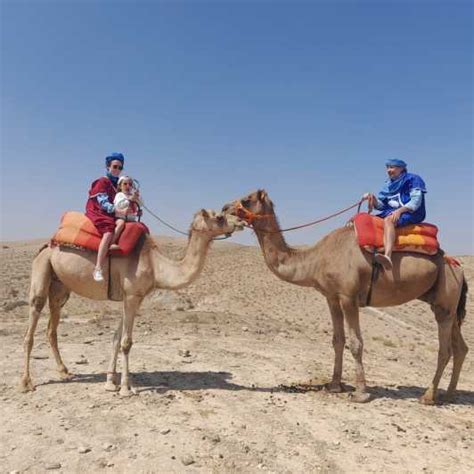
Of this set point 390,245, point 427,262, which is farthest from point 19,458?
point 427,262

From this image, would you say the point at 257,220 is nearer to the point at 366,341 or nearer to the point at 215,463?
the point at 215,463

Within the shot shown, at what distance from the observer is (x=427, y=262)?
7.36 metres

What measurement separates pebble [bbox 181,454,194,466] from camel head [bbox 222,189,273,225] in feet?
12.5

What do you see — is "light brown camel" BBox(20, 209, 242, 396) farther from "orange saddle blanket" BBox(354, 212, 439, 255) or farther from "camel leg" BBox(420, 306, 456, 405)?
"camel leg" BBox(420, 306, 456, 405)

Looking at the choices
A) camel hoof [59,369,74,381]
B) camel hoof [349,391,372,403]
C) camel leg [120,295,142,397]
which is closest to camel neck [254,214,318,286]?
camel hoof [349,391,372,403]

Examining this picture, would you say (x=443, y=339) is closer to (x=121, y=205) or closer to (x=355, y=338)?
(x=355, y=338)

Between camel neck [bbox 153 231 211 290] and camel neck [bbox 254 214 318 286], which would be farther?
camel neck [bbox 254 214 318 286]

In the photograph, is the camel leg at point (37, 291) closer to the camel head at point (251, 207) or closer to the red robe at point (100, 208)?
the red robe at point (100, 208)

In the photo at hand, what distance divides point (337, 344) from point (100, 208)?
455cm

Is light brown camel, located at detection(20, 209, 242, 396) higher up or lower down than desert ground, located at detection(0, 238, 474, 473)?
higher up

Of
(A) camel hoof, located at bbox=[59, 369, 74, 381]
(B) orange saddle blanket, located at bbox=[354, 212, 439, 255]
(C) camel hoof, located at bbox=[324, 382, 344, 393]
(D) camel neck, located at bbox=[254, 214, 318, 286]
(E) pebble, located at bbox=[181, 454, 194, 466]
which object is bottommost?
(E) pebble, located at bbox=[181, 454, 194, 466]

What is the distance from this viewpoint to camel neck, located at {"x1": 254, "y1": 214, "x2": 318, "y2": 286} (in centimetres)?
777

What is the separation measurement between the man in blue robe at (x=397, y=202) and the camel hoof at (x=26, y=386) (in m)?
5.72

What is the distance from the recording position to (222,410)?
258 inches
